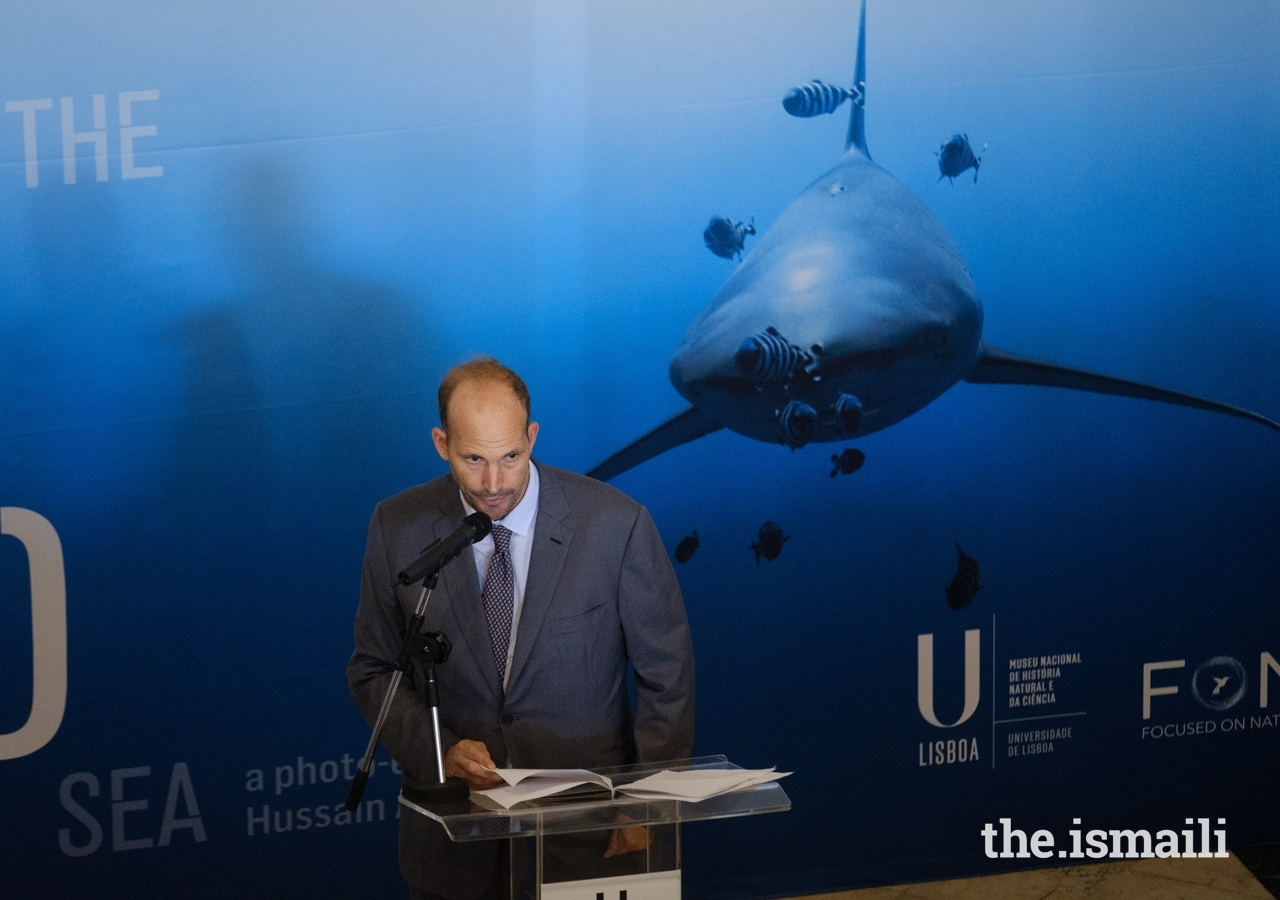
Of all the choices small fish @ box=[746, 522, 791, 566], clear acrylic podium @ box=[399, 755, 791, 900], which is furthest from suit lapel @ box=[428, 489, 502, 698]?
small fish @ box=[746, 522, 791, 566]

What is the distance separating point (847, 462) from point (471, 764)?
202 cm

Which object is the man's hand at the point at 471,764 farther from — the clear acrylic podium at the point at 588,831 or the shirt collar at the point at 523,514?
the shirt collar at the point at 523,514

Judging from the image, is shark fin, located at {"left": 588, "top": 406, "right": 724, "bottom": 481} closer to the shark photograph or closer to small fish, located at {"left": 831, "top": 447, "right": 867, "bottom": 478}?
the shark photograph

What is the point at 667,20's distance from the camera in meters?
3.81

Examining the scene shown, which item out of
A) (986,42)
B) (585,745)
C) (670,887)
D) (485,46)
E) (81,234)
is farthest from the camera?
(986,42)

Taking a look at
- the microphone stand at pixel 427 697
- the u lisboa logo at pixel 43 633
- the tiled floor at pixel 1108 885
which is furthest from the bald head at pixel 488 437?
the tiled floor at pixel 1108 885

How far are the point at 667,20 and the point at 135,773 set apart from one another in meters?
2.31

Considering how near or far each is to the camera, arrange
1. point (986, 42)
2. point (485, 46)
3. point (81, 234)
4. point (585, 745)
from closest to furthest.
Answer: point (585, 745), point (81, 234), point (485, 46), point (986, 42)

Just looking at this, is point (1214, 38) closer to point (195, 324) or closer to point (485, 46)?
point (485, 46)

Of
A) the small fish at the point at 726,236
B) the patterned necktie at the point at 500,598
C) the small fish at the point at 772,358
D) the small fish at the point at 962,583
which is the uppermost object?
the small fish at the point at 726,236

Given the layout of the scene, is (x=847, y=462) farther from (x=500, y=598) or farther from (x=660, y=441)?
(x=500, y=598)

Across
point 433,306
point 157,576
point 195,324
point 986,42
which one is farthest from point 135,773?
point 986,42

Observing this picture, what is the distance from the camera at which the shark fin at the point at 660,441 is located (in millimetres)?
3902

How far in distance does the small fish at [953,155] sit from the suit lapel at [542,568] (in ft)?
6.32
